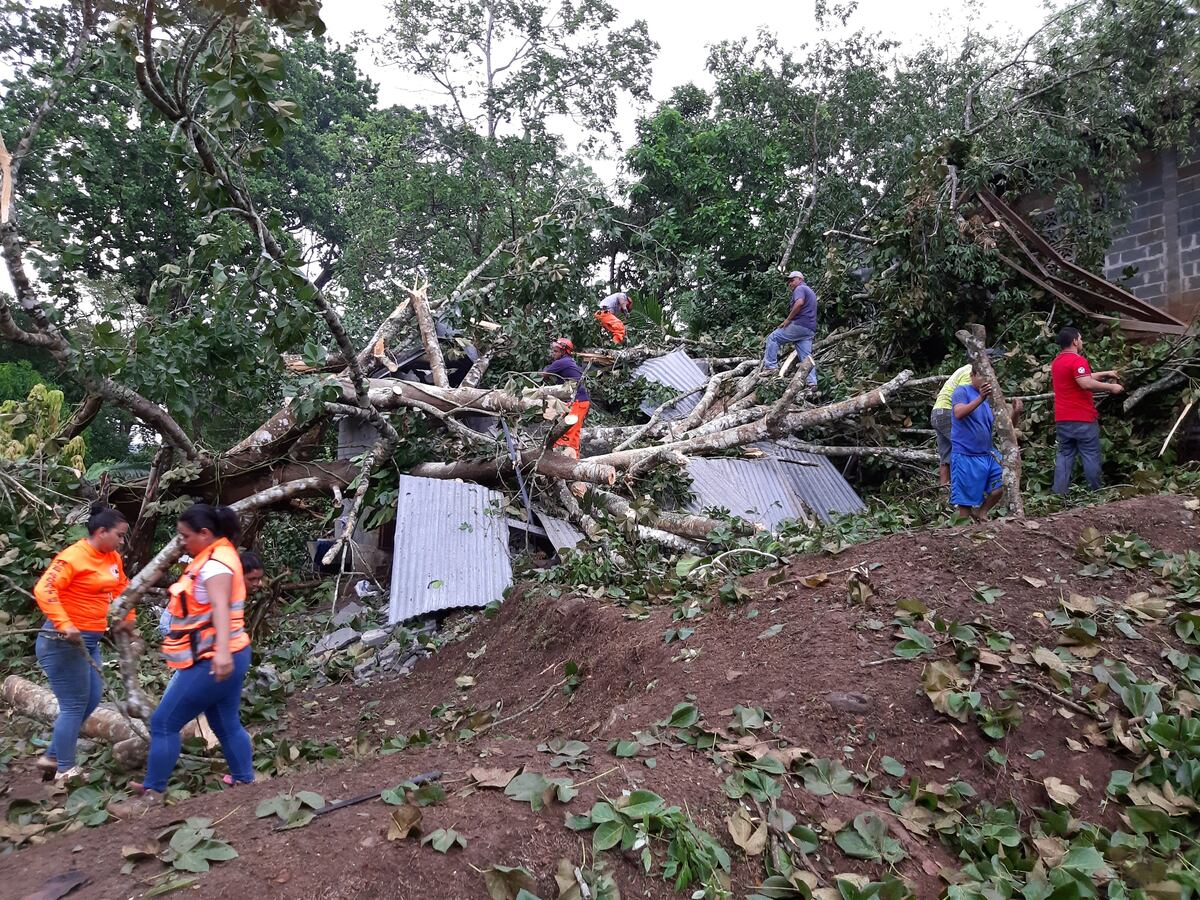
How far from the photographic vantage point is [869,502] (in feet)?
27.7

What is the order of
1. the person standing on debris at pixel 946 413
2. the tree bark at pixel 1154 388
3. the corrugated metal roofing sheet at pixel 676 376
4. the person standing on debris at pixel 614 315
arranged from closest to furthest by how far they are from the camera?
the person standing on debris at pixel 946 413 → the tree bark at pixel 1154 388 → the corrugated metal roofing sheet at pixel 676 376 → the person standing on debris at pixel 614 315

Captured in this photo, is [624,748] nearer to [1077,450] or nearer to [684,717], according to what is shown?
[684,717]

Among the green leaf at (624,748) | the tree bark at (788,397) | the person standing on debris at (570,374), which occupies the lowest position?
the green leaf at (624,748)

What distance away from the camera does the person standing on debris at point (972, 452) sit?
5457 millimetres

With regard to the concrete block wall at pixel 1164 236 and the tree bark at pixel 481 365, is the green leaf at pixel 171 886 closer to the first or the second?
the tree bark at pixel 481 365

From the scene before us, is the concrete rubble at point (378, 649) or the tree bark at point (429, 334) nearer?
the concrete rubble at point (378, 649)

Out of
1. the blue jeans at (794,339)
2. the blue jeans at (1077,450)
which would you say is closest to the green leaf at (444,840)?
the blue jeans at (1077,450)

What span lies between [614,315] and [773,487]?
133 inches

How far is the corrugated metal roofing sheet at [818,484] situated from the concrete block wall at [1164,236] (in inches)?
165

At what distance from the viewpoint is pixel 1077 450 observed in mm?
6770

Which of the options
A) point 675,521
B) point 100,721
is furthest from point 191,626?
point 675,521

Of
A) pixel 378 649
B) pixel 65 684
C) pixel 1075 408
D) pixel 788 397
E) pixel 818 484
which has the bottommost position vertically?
pixel 378 649

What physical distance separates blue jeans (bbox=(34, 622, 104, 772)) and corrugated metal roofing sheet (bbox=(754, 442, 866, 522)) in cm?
641

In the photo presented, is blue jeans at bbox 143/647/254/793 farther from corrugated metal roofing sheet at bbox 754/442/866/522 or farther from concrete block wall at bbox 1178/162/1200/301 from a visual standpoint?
concrete block wall at bbox 1178/162/1200/301
